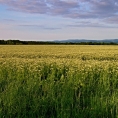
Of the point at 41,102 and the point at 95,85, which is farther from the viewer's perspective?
the point at 95,85

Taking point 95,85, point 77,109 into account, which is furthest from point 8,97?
point 95,85

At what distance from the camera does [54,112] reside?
5.18 metres

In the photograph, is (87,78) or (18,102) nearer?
(18,102)

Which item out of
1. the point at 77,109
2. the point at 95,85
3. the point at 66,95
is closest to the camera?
the point at 77,109

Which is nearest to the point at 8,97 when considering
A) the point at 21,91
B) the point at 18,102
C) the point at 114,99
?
the point at 18,102

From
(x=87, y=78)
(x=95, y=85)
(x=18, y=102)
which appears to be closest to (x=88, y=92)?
(x=95, y=85)

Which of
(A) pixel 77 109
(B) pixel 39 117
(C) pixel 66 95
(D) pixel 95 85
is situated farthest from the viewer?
(D) pixel 95 85

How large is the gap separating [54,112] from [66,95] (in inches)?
24.7

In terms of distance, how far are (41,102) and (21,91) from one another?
75 cm

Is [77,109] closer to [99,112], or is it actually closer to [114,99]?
[99,112]

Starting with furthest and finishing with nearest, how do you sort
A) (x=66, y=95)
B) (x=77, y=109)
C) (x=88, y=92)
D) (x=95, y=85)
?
(x=95, y=85) < (x=88, y=92) < (x=66, y=95) < (x=77, y=109)

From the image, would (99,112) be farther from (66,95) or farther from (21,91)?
(21,91)

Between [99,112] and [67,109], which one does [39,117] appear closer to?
[67,109]

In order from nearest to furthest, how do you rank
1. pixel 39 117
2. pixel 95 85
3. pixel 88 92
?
1. pixel 39 117
2. pixel 88 92
3. pixel 95 85
